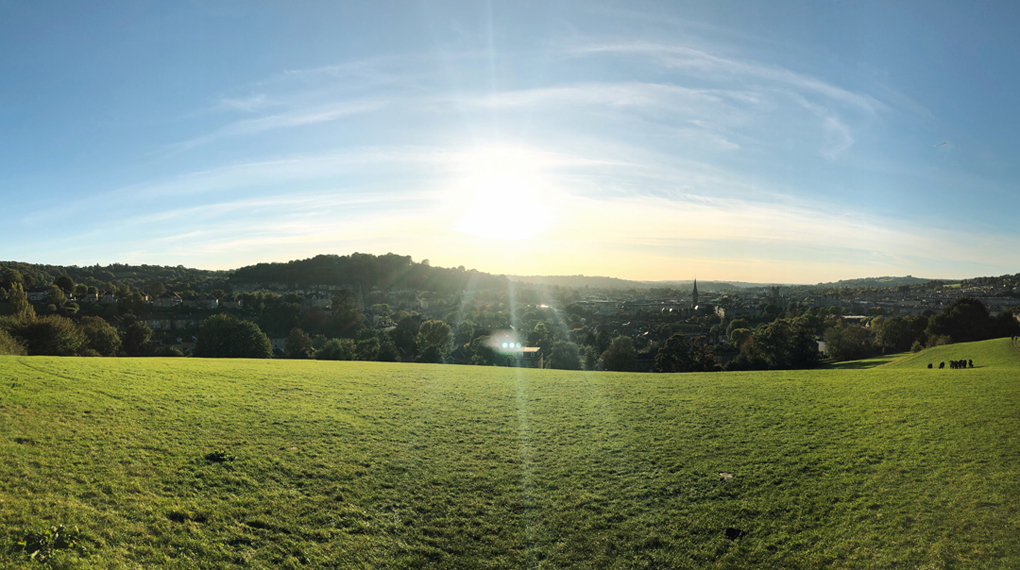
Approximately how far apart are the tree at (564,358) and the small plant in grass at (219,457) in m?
42.8

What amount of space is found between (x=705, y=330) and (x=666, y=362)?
202 ft

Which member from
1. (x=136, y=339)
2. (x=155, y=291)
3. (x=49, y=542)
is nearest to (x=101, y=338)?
(x=136, y=339)

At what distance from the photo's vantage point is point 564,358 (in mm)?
50594

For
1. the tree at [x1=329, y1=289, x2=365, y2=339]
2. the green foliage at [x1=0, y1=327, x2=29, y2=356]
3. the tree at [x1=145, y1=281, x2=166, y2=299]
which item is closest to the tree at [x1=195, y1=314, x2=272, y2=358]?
the green foliage at [x1=0, y1=327, x2=29, y2=356]

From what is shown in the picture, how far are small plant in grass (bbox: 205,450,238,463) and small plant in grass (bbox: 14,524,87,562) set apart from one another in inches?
108

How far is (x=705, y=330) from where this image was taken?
10481 cm

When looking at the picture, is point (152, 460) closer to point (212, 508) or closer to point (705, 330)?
point (212, 508)

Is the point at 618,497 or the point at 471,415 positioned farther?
the point at 471,415

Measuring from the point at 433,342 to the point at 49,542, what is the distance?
5914 cm

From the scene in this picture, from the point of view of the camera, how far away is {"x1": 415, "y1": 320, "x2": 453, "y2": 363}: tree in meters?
52.8

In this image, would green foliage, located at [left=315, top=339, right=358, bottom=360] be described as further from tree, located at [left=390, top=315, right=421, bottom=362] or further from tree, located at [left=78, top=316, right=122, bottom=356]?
tree, located at [left=78, top=316, right=122, bottom=356]

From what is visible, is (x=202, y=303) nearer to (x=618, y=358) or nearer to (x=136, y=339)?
(x=136, y=339)

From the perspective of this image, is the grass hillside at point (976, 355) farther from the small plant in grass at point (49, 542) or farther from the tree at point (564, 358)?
the small plant in grass at point (49, 542)

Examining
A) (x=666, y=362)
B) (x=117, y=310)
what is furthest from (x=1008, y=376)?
(x=117, y=310)
